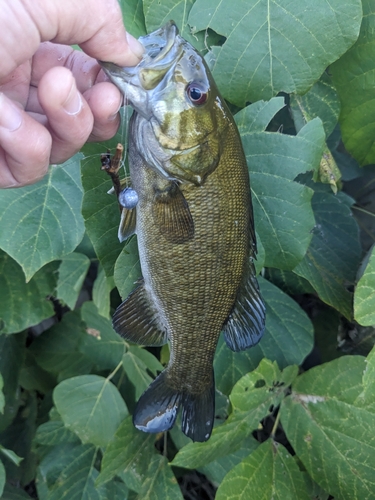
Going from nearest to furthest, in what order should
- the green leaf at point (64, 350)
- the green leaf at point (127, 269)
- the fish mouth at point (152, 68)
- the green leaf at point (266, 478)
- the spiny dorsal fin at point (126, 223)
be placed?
the fish mouth at point (152, 68) → the spiny dorsal fin at point (126, 223) → the green leaf at point (127, 269) → the green leaf at point (266, 478) → the green leaf at point (64, 350)

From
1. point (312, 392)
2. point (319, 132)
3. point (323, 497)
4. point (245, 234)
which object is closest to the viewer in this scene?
point (245, 234)

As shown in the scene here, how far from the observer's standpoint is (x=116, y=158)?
702mm

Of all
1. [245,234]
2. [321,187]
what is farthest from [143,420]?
[321,187]

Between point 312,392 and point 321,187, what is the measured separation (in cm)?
58

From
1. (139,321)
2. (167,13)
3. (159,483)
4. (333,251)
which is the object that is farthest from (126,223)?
(159,483)

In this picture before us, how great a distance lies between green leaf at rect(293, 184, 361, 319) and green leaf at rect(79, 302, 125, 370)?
2.07ft

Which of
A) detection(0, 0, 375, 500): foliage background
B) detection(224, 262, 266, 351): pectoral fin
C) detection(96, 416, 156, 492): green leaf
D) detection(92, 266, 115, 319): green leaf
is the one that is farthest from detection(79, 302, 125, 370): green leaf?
detection(224, 262, 266, 351): pectoral fin

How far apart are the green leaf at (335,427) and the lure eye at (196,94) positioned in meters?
0.76

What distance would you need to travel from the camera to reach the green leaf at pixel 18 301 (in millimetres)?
1257

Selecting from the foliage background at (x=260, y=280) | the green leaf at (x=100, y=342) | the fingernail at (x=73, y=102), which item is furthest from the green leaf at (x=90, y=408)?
the fingernail at (x=73, y=102)

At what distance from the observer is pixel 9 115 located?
61cm

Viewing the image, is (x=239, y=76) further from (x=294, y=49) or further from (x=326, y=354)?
(x=326, y=354)

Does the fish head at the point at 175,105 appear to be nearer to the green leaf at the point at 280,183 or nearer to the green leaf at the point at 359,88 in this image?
the green leaf at the point at 280,183

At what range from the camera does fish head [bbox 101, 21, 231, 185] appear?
686 mm
